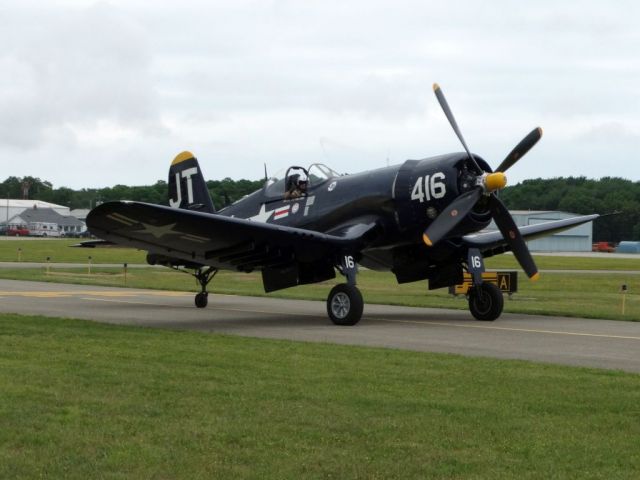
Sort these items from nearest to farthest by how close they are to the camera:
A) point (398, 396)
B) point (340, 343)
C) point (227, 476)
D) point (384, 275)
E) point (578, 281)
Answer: point (227, 476) < point (398, 396) < point (340, 343) < point (578, 281) < point (384, 275)

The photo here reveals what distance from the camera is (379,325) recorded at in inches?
682

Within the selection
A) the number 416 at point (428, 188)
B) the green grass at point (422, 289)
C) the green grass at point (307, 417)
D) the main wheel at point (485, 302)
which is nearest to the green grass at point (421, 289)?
the green grass at point (422, 289)

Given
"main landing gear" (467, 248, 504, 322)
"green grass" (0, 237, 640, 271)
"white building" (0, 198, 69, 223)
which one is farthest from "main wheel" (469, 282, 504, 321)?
"white building" (0, 198, 69, 223)

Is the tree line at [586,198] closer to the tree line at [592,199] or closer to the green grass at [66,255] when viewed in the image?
the tree line at [592,199]

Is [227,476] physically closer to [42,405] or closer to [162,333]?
[42,405]

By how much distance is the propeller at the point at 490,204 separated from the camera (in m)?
16.4

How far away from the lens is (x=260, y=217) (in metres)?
20.0

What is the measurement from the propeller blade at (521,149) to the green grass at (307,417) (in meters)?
6.24

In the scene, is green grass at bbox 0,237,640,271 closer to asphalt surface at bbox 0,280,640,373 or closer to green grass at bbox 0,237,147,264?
green grass at bbox 0,237,147,264

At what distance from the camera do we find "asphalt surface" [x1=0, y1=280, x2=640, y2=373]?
13.2 metres

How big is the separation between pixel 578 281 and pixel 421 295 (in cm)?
1200

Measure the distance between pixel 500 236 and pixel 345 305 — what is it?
151 inches

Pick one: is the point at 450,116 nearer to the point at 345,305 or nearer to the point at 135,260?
the point at 345,305

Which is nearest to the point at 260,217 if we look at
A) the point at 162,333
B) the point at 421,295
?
the point at 162,333
